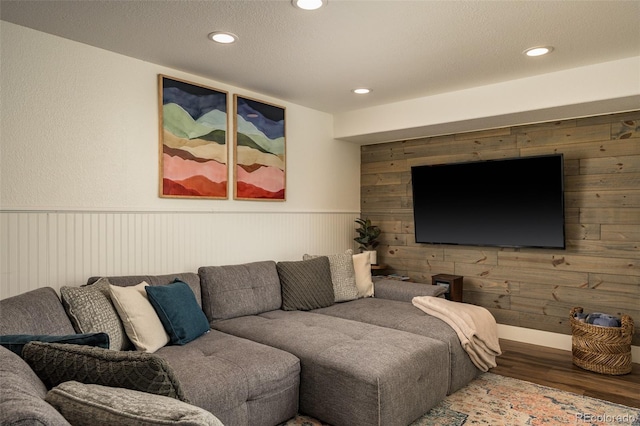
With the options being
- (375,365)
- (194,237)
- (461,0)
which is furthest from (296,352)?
(461,0)

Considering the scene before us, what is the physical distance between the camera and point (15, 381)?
1029mm

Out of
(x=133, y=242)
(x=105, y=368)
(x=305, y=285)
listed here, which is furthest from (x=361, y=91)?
(x=105, y=368)

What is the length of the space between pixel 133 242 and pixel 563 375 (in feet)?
11.1

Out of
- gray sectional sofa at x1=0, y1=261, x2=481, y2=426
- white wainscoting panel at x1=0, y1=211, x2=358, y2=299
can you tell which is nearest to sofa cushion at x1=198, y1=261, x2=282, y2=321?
gray sectional sofa at x1=0, y1=261, x2=481, y2=426

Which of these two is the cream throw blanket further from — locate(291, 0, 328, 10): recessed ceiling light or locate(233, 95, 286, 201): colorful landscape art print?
locate(291, 0, 328, 10): recessed ceiling light

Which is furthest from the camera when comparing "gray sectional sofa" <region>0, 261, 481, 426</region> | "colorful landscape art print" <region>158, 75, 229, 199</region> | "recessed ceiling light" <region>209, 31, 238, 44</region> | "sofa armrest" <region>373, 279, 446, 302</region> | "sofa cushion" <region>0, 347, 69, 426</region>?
"sofa armrest" <region>373, 279, 446, 302</region>

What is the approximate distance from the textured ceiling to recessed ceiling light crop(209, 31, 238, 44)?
0.15 feet

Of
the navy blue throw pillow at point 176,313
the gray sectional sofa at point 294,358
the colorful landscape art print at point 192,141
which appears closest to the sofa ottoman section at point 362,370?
the gray sectional sofa at point 294,358

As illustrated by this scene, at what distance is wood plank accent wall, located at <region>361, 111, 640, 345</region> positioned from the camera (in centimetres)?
358

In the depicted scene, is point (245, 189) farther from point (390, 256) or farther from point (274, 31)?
point (390, 256)

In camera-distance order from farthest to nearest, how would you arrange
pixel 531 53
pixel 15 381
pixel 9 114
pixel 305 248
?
pixel 305 248
pixel 531 53
pixel 9 114
pixel 15 381

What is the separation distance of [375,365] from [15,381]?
1702 mm

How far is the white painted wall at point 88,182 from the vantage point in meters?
2.59

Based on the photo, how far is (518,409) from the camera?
2.69 metres
